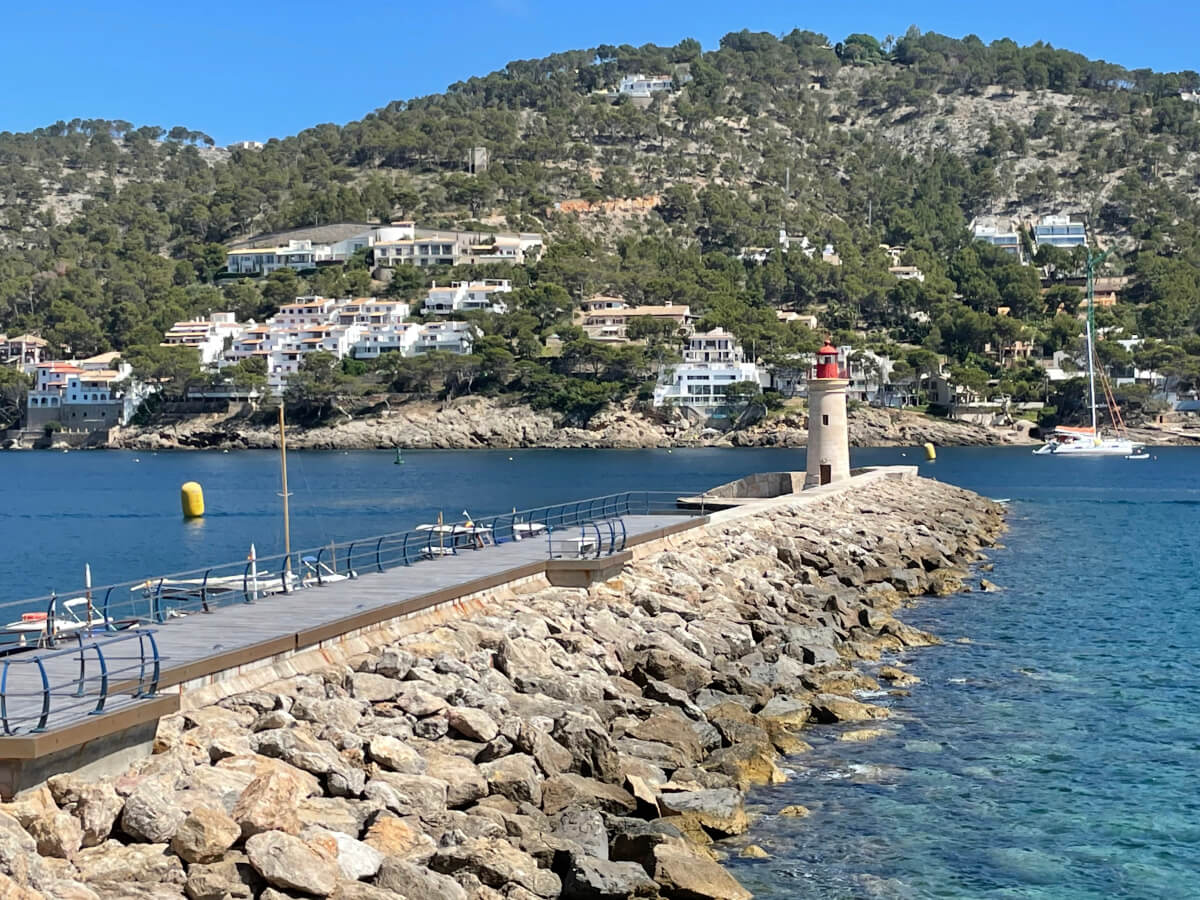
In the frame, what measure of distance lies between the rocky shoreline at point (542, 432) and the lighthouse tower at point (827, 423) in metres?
69.7

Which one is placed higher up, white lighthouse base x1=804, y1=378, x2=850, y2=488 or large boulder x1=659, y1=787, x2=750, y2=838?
white lighthouse base x1=804, y1=378, x2=850, y2=488

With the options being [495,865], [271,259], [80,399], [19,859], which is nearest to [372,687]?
[495,865]

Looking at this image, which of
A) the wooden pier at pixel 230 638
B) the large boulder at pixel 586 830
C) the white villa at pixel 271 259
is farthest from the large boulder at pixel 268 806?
the white villa at pixel 271 259

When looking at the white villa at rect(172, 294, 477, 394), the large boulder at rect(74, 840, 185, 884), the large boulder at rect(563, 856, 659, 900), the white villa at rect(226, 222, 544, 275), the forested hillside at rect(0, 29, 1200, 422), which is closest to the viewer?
the large boulder at rect(74, 840, 185, 884)

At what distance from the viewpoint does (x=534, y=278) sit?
146625 mm

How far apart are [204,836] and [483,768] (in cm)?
354

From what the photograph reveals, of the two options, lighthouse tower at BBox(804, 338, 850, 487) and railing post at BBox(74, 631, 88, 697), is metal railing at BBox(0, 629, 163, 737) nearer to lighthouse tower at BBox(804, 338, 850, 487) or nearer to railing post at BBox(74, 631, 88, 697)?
railing post at BBox(74, 631, 88, 697)

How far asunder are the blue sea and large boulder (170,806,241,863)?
4986 millimetres

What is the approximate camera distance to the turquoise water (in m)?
14.2

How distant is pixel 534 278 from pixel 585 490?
77857 mm

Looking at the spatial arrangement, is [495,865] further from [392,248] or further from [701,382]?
[392,248]

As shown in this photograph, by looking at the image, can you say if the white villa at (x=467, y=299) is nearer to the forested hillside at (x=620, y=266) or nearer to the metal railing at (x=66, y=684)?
the forested hillside at (x=620, y=266)

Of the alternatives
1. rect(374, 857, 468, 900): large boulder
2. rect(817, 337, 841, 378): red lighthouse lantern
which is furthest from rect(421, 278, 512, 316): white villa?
rect(374, 857, 468, 900): large boulder

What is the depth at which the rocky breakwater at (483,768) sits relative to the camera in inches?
411
